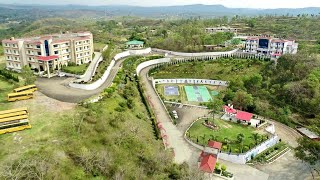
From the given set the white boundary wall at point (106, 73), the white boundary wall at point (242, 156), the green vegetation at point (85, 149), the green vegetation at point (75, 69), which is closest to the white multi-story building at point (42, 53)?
the green vegetation at point (75, 69)

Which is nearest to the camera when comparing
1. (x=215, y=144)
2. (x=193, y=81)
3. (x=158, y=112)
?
(x=215, y=144)

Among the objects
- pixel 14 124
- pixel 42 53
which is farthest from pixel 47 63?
pixel 14 124

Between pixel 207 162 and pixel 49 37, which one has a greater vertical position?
pixel 49 37

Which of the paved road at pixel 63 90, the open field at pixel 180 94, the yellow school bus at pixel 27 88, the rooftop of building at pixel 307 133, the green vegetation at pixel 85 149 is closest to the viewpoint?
the green vegetation at pixel 85 149

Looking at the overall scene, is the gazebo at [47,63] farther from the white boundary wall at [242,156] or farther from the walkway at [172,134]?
the white boundary wall at [242,156]

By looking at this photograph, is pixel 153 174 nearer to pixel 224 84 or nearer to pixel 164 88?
pixel 164 88

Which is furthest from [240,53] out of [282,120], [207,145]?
[207,145]

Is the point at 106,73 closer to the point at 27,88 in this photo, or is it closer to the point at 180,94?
the point at 180,94
